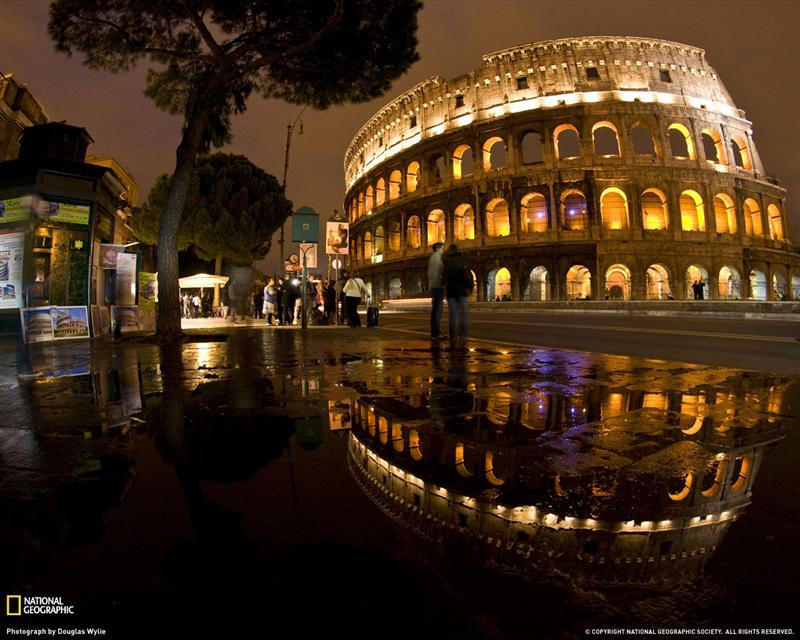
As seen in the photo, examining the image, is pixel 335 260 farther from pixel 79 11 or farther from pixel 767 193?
pixel 767 193

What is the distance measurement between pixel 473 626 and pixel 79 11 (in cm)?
1329

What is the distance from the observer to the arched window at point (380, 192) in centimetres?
4294

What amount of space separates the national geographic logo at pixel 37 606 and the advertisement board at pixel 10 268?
407 inches

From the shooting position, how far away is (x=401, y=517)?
111cm

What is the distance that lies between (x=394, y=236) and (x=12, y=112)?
27.7m

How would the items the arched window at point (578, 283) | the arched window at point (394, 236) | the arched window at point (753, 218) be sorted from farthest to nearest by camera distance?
the arched window at point (394, 236), the arched window at point (753, 218), the arched window at point (578, 283)

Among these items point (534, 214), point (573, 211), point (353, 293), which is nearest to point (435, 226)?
point (534, 214)

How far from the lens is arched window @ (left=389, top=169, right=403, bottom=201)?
40.3m

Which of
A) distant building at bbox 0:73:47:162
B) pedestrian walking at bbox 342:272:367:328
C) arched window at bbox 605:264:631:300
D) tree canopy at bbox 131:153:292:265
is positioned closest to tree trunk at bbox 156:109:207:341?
pedestrian walking at bbox 342:272:367:328

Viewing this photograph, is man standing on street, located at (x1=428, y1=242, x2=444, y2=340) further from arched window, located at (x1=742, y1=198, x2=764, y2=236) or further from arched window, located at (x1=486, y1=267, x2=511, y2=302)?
arched window, located at (x1=742, y1=198, x2=764, y2=236)

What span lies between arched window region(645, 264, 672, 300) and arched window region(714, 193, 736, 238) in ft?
20.9

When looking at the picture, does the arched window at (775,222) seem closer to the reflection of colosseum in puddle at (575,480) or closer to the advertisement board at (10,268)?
the reflection of colosseum in puddle at (575,480)

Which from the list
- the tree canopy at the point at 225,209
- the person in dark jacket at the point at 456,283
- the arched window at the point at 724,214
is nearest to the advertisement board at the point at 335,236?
the person in dark jacket at the point at 456,283

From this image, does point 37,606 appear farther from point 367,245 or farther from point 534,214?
point 367,245
